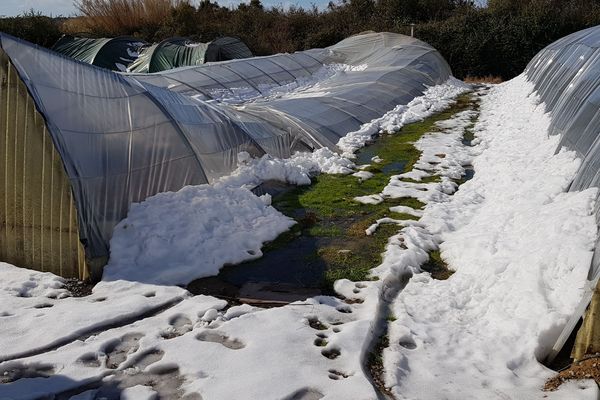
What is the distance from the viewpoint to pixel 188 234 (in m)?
6.17

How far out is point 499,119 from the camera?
12.9 meters

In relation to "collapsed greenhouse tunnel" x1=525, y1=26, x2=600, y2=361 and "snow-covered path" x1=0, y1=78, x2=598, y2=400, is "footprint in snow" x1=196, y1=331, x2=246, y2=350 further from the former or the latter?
"collapsed greenhouse tunnel" x1=525, y1=26, x2=600, y2=361

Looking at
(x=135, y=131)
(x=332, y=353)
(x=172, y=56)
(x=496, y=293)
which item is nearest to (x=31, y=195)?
(x=135, y=131)

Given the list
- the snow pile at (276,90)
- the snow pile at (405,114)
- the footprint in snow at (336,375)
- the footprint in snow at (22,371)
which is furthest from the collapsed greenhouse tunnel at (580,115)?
the snow pile at (276,90)

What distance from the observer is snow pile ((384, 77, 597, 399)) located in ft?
13.0

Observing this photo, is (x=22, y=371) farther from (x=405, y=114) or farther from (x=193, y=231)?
(x=405, y=114)

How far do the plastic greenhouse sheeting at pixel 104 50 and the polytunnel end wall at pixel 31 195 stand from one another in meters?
14.6

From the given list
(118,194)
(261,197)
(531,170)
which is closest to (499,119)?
(531,170)

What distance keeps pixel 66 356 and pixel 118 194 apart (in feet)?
7.06

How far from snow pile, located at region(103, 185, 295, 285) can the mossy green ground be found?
316mm

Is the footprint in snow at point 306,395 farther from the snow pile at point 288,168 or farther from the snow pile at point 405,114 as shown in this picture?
the snow pile at point 405,114

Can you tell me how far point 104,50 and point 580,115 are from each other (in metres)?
16.6

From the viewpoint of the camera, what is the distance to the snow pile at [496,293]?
3.97 metres

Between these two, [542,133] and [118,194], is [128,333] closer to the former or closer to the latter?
[118,194]
